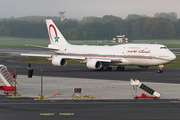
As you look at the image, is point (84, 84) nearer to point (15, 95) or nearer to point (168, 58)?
point (15, 95)

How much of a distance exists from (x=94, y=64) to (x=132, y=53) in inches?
246

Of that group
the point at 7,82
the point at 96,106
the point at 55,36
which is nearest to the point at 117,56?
the point at 55,36

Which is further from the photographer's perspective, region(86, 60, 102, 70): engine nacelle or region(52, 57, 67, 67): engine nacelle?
region(52, 57, 67, 67): engine nacelle

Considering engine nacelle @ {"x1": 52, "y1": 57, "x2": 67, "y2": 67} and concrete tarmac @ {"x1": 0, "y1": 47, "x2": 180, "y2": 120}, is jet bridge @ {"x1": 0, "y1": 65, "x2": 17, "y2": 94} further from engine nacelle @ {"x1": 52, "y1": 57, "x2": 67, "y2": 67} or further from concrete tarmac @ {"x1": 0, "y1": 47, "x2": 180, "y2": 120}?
engine nacelle @ {"x1": 52, "y1": 57, "x2": 67, "y2": 67}

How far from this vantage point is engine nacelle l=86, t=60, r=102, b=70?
5231cm

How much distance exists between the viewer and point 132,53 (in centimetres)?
5225

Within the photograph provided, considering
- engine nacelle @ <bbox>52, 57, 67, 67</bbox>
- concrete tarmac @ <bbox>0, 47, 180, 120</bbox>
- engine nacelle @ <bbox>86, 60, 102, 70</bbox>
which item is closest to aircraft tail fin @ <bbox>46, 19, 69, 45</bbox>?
engine nacelle @ <bbox>52, 57, 67, 67</bbox>

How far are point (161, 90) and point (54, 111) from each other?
14.1m

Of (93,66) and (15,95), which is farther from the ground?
(93,66)

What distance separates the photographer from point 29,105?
24.4m

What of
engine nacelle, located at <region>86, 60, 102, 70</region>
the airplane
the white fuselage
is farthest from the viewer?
engine nacelle, located at <region>86, 60, 102, 70</region>

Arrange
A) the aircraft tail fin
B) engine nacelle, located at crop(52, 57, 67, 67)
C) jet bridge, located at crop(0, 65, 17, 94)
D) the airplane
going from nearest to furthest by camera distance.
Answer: jet bridge, located at crop(0, 65, 17, 94) → the airplane → engine nacelle, located at crop(52, 57, 67, 67) → the aircraft tail fin

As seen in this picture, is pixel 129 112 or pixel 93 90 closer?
pixel 129 112

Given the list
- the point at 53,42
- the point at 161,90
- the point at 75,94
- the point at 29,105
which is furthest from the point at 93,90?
the point at 53,42
